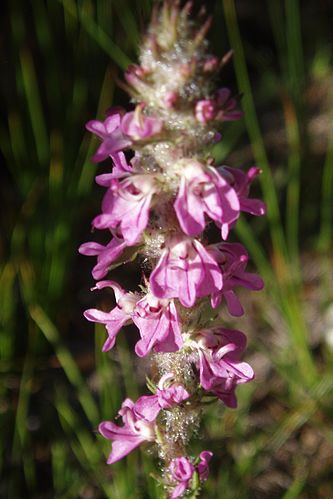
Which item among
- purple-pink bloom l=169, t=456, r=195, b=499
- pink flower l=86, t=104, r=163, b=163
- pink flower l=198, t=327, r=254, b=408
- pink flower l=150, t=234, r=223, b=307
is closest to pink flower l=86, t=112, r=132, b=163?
pink flower l=86, t=104, r=163, b=163

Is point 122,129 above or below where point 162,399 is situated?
above

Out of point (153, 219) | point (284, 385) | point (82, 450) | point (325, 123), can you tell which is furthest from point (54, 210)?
point (325, 123)

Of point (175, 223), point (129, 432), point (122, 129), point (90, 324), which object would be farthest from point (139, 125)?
point (90, 324)

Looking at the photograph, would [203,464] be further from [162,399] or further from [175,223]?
[175,223]

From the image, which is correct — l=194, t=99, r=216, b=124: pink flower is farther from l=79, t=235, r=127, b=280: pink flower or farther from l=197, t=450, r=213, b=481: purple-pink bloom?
l=197, t=450, r=213, b=481: purple-pink bloom

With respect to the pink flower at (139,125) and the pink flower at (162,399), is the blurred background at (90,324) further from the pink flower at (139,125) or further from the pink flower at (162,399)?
the pink flower at (139,125)

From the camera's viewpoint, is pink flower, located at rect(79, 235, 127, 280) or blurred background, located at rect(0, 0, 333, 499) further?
blurred background, located at rect(0, 0, 333, 499)
